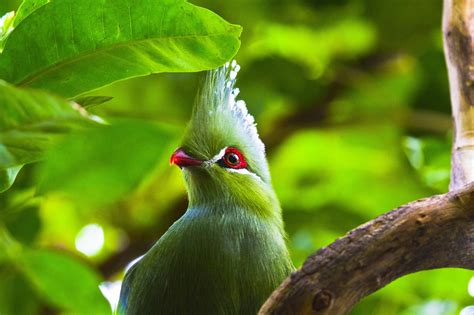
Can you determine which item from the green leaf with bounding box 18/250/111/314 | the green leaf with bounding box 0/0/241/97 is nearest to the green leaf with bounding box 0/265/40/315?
the green leaf with bounding box 18/250/111/314

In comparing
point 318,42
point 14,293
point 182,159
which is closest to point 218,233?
point 182,159

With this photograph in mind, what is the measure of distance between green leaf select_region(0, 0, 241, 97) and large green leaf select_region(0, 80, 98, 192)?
0.22 meters

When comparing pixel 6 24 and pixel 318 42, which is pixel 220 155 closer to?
pixel 6 24

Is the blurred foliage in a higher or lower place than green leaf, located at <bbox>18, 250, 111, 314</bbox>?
higher

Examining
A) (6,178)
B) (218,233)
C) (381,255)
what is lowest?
(381,255)

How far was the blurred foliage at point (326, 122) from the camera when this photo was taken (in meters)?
3.02

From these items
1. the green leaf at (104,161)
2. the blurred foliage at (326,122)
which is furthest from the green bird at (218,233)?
the blurred foliage at (326,122)

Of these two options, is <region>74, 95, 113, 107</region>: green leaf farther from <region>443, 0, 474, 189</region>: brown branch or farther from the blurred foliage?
the blurred foliage

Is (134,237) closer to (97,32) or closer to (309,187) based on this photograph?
(309,187)

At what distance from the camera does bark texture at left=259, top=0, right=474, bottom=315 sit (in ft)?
4.08

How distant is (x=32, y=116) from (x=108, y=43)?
354 mm

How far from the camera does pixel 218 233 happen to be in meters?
1.82

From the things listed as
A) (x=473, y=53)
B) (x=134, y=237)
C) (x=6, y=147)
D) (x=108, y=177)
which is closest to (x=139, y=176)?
(x=108, y=177)

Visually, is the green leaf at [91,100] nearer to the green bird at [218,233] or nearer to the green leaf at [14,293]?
the green bird at [218,233]
